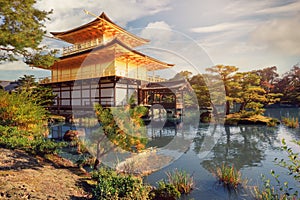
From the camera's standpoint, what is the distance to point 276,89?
117 feet

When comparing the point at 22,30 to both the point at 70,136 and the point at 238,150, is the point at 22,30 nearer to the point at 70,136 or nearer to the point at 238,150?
the point at 70,136

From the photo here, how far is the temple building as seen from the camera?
1703 centimetres

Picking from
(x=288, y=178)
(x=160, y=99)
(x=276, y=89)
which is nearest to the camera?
(x=288, y=178)

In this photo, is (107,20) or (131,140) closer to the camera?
(131,140)

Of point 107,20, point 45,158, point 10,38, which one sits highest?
point 107,20

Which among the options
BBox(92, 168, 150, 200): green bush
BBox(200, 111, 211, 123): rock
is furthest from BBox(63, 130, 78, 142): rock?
BBox(200, 111, 211, 123): rock

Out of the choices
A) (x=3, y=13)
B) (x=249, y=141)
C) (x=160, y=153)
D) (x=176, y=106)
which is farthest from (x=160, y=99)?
(x=3, y=13)

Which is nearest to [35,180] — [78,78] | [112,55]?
[112,55]

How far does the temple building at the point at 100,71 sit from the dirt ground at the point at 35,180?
11.0 m

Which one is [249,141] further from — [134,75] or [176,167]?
[134,75]

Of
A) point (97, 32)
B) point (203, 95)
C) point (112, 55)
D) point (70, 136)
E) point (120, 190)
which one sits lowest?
point (70, 136)

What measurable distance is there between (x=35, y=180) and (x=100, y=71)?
1459cm

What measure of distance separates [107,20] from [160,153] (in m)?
15.2

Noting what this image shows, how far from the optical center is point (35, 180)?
425 cm
